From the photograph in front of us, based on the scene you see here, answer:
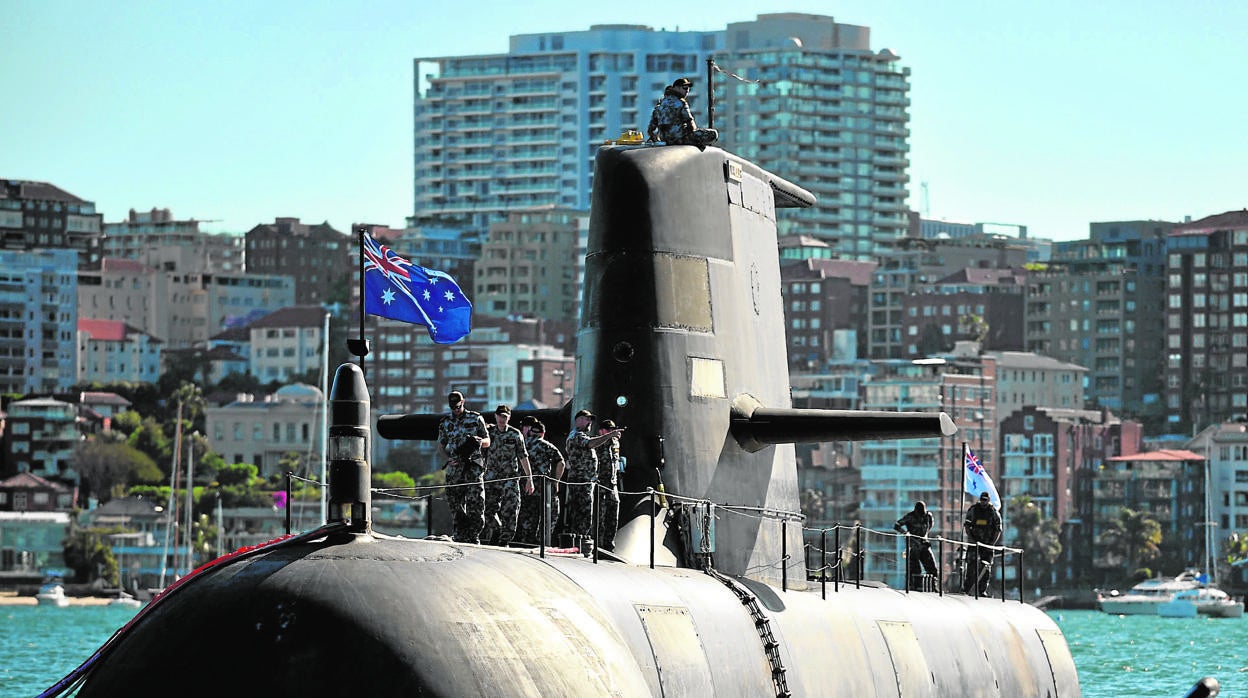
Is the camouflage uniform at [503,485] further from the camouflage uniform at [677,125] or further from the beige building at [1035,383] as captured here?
the beige building at [1035,383]

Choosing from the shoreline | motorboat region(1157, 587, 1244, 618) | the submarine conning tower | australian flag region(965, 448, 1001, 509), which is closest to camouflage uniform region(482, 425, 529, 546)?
the submarine conning tower

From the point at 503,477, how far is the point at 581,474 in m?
0.69

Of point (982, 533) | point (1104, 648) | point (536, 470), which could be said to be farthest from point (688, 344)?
point (1104, 648)

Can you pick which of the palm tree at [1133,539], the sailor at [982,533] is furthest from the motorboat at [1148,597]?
the sailor at [982,533]

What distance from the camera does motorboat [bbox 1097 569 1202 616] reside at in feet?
490

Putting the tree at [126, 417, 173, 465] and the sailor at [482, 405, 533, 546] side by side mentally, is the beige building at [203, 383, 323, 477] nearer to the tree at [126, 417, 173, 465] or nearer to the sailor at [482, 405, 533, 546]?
the tree at [126, 417, 173, 465]

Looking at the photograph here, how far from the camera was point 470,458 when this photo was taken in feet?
63.4

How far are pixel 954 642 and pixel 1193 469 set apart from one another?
482 ft

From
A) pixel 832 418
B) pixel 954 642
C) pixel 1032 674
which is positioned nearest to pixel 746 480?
pixel 832 418

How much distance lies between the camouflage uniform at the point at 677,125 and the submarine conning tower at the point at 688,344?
18 centimetres

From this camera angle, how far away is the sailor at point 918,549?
27.8 meters

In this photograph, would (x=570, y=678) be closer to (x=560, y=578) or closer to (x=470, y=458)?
(x=560, y=578)

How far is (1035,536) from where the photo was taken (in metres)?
161

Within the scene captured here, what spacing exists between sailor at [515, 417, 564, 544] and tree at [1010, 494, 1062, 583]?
14228cm
